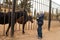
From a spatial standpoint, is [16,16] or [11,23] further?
[16,16]

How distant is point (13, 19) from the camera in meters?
13.5

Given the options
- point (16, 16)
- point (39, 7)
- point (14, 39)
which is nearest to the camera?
point (14, 39)

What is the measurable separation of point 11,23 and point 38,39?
1870 mm

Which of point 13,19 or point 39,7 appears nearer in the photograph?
point 13,19

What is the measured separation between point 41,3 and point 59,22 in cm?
802

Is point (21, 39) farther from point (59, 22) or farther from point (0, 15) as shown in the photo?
point (59, 22)

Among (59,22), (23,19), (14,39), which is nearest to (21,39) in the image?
(14,39)

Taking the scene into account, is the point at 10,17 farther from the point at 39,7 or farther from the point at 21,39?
the point at 39,7

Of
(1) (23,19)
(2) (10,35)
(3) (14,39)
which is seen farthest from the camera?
(1) (23,19)

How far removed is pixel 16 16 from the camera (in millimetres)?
14492

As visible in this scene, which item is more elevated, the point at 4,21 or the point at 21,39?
the point at 4,21

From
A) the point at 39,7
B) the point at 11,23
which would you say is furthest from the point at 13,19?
the point at 39,7

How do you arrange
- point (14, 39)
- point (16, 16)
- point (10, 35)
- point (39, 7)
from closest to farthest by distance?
1. point (14, 39)
2. point (10, 35)
3. point (16, 16)
4. point (39, 7)

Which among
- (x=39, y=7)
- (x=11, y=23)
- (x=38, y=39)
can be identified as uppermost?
(x=39, y=7)
